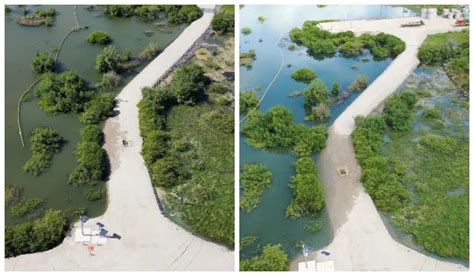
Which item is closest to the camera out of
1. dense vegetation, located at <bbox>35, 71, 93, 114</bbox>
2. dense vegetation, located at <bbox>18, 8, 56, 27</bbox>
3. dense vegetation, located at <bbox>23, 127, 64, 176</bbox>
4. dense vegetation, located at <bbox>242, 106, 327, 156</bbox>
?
dense vegetation, located at <bbox>23, 127, 64, 176</bbox>

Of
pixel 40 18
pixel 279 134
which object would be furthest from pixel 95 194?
pixel 40 18

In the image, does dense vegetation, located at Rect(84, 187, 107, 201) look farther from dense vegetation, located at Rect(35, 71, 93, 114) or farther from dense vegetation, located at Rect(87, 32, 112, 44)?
dense vegetation, located at Rect(87, 32, 112, 44)

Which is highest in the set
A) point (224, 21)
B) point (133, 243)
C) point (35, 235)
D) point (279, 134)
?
point (224, 21)

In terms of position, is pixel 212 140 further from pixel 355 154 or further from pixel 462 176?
pixel 462 176

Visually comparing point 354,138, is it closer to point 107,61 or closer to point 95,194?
point 95,194

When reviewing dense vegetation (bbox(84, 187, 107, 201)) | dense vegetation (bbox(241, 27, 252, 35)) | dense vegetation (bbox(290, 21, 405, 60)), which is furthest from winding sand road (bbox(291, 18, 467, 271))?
dense vegetation (bbox(84, 187, 107, 201))

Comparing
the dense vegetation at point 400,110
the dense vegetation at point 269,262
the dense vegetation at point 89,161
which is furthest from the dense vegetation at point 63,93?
the dense vegetation at point 400,110

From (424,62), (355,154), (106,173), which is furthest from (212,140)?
(424,62)
